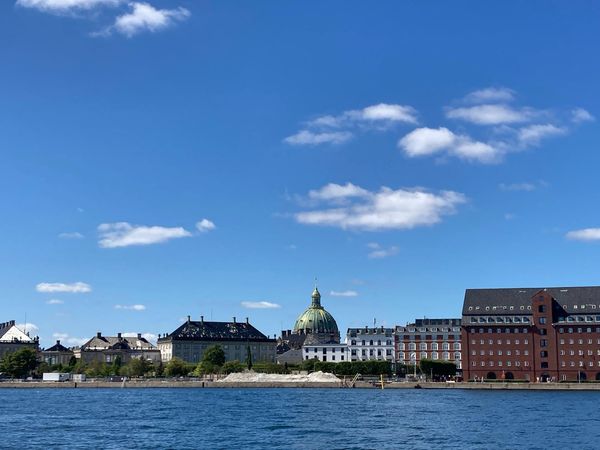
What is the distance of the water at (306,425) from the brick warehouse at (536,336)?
49.0m

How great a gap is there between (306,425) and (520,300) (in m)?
95.8

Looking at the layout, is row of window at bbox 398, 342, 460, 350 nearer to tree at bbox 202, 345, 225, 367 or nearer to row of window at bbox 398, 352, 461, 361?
row of window at bbox 398, 352, 461, 361

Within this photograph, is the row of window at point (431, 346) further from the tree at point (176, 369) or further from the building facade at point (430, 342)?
the tree at point (176, 369)

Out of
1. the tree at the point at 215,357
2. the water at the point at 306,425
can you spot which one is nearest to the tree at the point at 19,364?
the tree at the point at 215,357

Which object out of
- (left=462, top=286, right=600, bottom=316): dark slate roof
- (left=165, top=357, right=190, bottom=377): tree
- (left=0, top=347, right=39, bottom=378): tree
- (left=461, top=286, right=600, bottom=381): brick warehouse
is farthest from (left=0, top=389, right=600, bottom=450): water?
(left=0, top=347, right=39, bottom=378): tree

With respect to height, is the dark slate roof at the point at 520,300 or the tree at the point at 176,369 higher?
the dark slate roof at the point at 520,300

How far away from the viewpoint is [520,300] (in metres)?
154

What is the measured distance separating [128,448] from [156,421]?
1996 cm

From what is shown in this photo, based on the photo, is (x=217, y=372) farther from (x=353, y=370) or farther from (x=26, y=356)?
(x=26, y=356)

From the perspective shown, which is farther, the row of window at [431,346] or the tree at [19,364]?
the row of window at [431,346]

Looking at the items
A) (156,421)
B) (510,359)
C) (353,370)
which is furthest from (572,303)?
(156,421)

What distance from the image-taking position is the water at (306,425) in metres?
54.6

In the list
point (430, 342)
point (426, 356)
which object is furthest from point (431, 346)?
point (426, 356)

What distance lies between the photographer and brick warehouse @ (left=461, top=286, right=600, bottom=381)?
5738 inches
